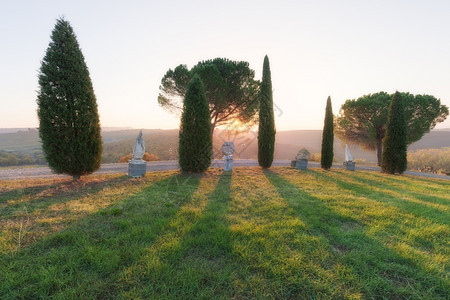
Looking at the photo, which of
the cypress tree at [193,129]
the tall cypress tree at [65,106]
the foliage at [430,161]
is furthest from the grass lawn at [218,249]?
the foliage at [430,161]

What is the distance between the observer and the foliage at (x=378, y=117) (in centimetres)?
1588

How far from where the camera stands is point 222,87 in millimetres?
14570

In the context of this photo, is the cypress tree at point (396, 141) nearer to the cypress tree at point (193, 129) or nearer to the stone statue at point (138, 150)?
the cypress tree at point (193, 129)

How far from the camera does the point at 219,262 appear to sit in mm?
2279

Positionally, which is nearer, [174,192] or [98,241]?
[98,241]

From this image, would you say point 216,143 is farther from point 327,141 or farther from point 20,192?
point 20,192

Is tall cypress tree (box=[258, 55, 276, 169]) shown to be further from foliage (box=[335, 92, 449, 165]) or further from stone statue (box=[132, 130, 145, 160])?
foliage (box=[335, 92, 449, 165])

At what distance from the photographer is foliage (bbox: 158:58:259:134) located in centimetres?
1434

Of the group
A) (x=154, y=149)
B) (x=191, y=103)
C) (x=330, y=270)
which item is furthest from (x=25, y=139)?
(x=330, y=270)

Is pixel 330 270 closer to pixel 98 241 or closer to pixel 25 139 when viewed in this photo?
pixel 98 241

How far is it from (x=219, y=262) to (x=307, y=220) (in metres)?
2.17

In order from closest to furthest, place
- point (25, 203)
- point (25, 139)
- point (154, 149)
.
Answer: point (25, 203) < point (154, 149) < point (25, 139)

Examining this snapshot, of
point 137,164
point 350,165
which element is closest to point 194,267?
point 137,164

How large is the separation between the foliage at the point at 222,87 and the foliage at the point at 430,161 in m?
17.7
